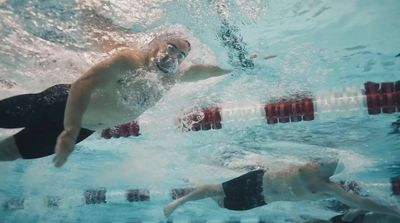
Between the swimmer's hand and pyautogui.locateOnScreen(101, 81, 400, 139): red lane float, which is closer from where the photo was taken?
the swimmer's hand

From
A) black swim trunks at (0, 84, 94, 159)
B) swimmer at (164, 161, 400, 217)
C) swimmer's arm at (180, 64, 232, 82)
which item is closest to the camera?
black swim trunks at (0, 84, 94, 159)

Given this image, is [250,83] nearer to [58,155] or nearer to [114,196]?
[58,155]

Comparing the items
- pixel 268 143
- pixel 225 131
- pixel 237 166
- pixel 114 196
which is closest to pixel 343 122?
pixel 268 143

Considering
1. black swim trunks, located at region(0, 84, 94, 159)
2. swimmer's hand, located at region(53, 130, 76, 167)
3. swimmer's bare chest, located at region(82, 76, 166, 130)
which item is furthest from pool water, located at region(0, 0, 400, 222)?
swimmer's hand, located at region(53, 130, 76, 167)

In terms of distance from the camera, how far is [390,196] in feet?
44.5

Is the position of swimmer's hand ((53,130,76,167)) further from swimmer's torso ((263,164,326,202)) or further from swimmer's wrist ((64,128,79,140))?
swimmer's torso ((263,164,326,202))

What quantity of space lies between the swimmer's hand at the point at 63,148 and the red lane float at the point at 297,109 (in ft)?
16.0

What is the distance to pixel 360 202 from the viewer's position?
22.9 ft

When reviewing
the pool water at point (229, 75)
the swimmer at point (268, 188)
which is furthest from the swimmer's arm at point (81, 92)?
the swimmer at point (268, 188)

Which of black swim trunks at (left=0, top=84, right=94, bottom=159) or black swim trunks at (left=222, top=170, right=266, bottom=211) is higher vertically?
black swim trunks at (left=0, top=84, right=94, bottom=159)

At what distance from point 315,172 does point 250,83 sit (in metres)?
2.69

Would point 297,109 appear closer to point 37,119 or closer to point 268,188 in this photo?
point 268,188

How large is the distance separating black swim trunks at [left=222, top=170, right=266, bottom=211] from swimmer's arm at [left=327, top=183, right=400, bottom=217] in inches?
73.4

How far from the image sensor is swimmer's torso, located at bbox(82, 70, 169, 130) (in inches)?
178
